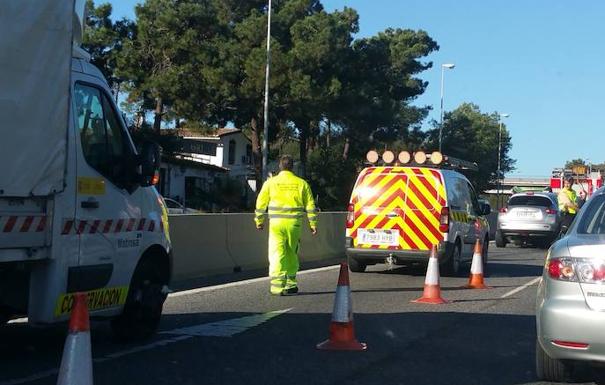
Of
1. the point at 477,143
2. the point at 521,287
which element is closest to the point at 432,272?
the point at 521,287

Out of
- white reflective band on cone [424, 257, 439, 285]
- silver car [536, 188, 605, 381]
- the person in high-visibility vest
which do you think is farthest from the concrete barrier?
the person in high-visibility vest

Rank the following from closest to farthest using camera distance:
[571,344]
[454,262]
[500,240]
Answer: [571,344] → [454,262] → [500,240]

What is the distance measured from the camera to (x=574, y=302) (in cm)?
519

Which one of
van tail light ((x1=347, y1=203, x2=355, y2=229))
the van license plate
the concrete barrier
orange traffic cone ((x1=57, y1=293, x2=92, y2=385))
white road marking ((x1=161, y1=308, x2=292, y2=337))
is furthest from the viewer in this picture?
van tail light ((x1=347, y1=203, x2=355, y2=229))

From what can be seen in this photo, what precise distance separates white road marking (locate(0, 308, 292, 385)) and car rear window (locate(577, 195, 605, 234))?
3525 mm

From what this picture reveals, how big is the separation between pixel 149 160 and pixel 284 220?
4274 mm

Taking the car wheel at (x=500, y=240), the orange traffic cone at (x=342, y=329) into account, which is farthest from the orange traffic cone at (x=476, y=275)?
the car wheel at (x=500, y=240)

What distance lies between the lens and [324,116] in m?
44.8

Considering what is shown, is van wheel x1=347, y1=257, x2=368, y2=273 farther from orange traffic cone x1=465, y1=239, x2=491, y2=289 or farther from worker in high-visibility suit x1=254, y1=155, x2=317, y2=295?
worker in high-visibility suit x1=254, y1=155, x2=317, y2=295

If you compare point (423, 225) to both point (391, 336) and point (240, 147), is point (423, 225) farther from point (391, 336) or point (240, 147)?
point (240, 147)

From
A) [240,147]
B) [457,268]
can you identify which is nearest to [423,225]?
[457,268]

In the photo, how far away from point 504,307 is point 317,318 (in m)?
2.78

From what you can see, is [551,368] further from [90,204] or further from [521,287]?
[521,287]

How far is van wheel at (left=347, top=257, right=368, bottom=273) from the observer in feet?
45.4
